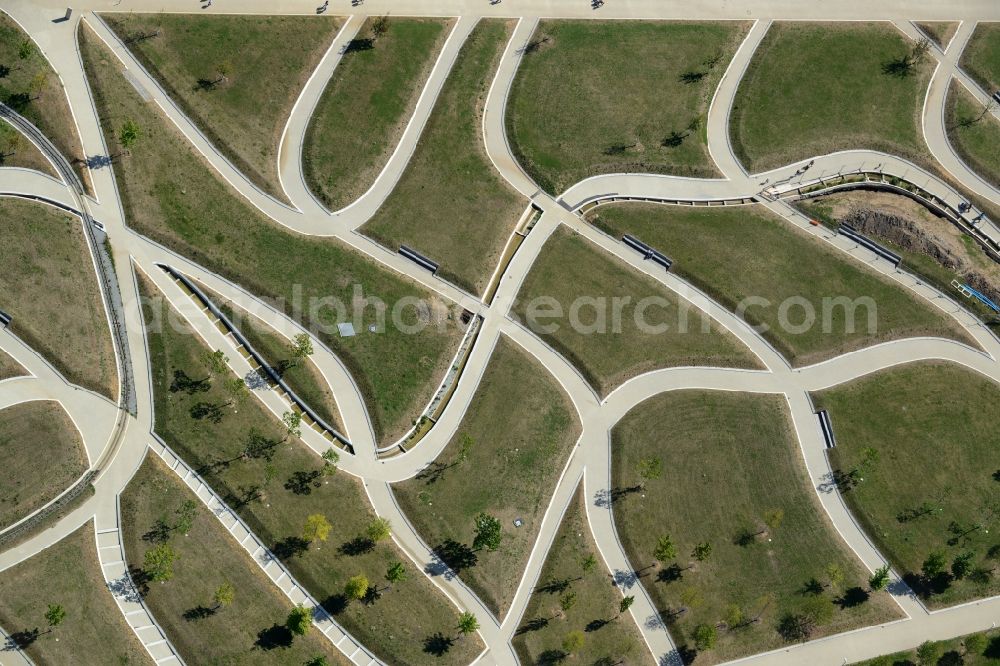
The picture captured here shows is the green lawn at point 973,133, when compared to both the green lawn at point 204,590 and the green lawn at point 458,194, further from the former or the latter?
the green lawn at point 204,590

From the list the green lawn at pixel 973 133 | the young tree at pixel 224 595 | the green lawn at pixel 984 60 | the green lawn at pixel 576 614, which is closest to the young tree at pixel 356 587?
the young tree at pixel 224 595

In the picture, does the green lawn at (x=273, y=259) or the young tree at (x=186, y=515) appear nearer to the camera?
the young tree at (x=186, y=515)

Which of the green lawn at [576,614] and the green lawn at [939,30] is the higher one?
the green lawn at [939,30]

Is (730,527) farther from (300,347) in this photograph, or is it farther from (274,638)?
(300,347)

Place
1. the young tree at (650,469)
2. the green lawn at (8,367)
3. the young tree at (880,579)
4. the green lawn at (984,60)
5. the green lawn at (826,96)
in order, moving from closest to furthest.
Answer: the young tree at (880,579) → the green lawn at (8,367) → the young tree at (650,469) → the green lawn at (826,96) → the green lawn at (984,60)

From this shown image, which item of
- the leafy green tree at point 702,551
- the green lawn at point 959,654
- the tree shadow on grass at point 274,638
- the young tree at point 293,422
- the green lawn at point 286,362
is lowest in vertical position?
the green lawn at point 959,654

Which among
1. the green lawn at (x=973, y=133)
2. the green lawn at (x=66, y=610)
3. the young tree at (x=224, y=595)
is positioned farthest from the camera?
the green lawn at (x=973, y=133)

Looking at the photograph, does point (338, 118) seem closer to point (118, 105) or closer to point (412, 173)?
point (412, 173)

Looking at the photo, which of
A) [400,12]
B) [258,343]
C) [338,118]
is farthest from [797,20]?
[258,343]
